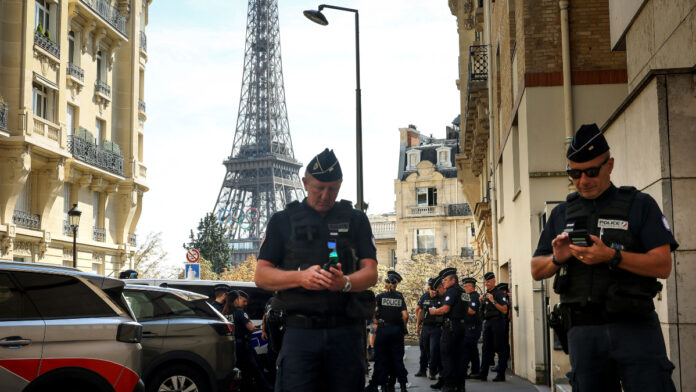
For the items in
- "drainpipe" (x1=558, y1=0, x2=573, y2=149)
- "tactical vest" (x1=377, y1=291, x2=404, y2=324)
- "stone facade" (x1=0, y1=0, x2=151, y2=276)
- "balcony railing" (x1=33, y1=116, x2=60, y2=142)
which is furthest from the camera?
"balcony railing" (x1=33, y1=116, x2=60, y2=142)

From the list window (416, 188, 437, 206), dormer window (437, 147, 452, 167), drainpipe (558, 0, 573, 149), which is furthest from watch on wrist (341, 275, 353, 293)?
dormer window (437, 147, 452, 167)

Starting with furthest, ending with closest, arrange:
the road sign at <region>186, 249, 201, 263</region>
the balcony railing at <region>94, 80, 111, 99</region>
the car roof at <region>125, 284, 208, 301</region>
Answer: the balcony railing at <region>94, 80, 111, 99</region>, the road sign at <region>186, 249, 201, 263</region>, the car roof at <region>125, 284, 208, 301</region>

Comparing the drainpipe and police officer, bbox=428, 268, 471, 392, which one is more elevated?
the drainpipe

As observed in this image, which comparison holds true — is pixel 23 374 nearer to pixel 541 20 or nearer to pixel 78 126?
pixel 541 20

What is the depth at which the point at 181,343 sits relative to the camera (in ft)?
35.6

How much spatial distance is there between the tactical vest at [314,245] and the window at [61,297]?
8.87ft

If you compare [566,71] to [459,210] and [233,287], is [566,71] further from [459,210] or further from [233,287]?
[459,210]

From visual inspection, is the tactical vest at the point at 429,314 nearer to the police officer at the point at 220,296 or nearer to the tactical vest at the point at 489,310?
the tactical vest at the point at 489,310

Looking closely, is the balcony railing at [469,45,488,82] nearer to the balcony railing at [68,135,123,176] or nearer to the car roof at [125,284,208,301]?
the car roof at [125,284,208,301]

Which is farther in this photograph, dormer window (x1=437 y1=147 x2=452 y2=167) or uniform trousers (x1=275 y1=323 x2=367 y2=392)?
dormer window (x1=437 y1=147 x2=452 y2=167)

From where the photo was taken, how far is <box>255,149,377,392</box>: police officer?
5004mm

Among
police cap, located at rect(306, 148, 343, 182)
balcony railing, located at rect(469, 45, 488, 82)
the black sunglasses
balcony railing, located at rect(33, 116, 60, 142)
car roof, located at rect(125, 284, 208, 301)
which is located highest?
balcony railing, located at rect(469, 45, 488, 82)

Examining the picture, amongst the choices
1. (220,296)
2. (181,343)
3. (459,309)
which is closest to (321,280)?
(181,343)

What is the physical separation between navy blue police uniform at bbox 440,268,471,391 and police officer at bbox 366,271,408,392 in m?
0.68
